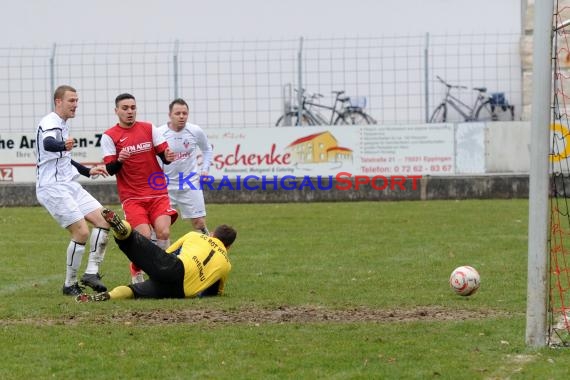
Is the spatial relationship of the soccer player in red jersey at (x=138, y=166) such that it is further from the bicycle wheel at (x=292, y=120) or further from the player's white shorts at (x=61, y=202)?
the bicycle wheel at (x=292, y=120)

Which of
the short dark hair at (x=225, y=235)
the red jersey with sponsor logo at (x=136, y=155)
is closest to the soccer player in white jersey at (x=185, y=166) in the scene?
the red jersey with sponsor logo at (x=136, y=155)

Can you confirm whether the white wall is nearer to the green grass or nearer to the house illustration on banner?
the house illustration on banner

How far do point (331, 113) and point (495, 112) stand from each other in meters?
3.38

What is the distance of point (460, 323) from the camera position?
29.0ft

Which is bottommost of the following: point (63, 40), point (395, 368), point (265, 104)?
point (395, 368)

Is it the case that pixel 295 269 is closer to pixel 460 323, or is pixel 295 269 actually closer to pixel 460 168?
pixel 460 323

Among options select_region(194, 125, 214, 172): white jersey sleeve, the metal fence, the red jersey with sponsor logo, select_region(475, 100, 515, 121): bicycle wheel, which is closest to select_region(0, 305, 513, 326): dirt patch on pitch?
the red jersey with sponsor logo

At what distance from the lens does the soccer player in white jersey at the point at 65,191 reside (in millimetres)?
11109

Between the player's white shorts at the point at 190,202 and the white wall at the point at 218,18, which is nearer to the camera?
the player's white shorts at the point at 190,202

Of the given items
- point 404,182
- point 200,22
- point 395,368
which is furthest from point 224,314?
point 200,22

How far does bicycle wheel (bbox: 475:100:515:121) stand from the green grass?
840 centimetres

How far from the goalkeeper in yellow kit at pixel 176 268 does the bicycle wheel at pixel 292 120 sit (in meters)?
13.8

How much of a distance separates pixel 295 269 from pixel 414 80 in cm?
1193

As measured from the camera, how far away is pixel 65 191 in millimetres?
11289
